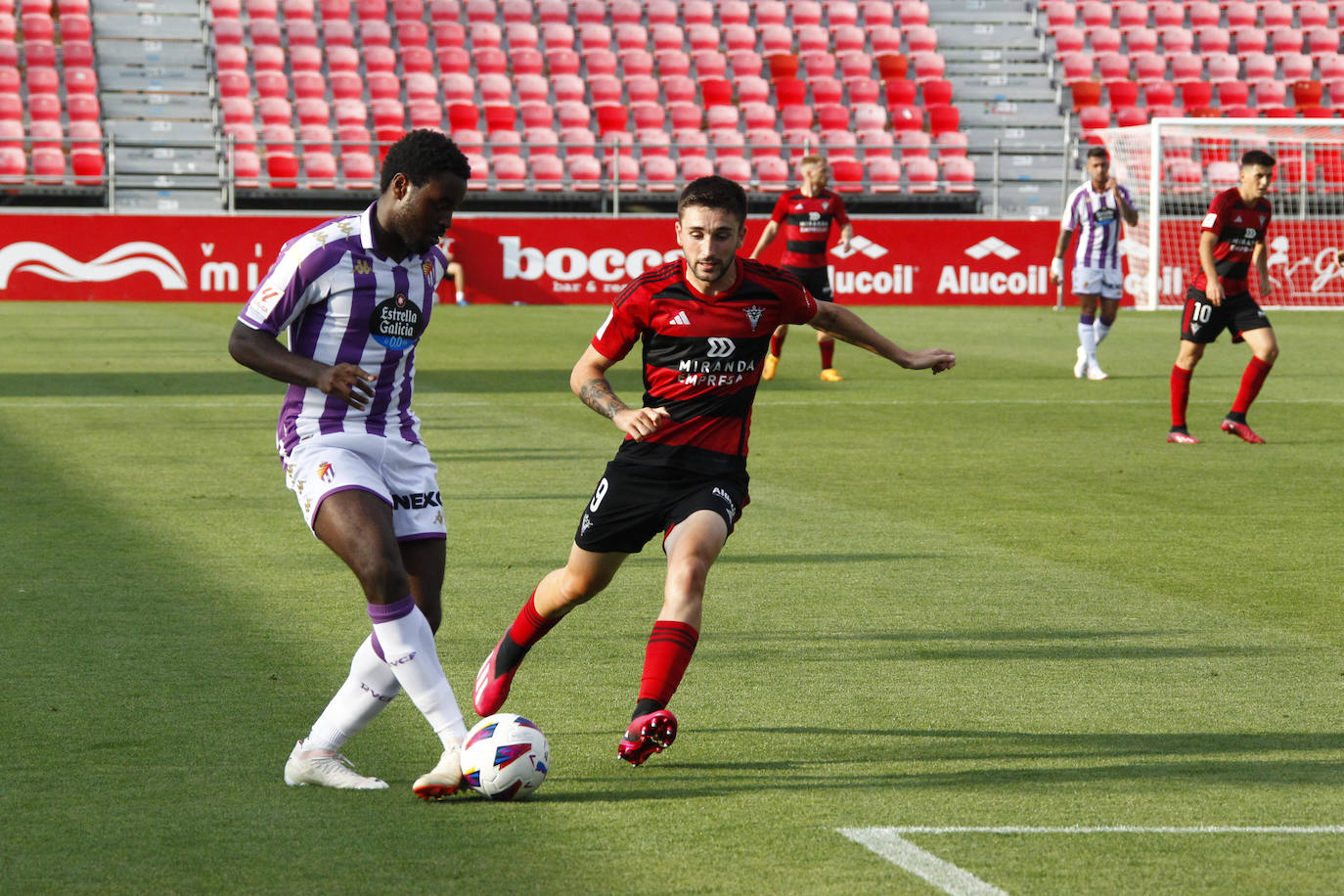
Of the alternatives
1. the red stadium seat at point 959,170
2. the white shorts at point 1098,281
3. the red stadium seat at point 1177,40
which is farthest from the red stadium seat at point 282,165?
the red stadium seat at point 1177,40

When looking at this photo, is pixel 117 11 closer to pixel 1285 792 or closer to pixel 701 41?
pixel 701 41

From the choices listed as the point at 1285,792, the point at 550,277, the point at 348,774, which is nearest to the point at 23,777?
the point at 348,774

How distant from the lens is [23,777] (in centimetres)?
491

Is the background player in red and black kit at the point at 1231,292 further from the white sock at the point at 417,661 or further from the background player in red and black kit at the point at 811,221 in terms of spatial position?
the white sock at the point at 417,661

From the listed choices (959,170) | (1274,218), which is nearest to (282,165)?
(959,170)

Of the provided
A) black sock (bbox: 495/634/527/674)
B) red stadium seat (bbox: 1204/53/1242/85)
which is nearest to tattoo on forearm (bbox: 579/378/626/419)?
black sock (bbox: 495/634/527/674)

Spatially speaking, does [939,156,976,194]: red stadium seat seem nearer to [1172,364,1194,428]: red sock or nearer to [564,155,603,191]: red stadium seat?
[564,155,603,191]: red stadium seat

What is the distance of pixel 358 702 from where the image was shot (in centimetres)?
488

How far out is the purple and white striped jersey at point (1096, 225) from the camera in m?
19.4

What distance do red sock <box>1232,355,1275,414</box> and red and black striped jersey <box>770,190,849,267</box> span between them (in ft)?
16.8

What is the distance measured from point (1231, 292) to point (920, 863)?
10062 mm

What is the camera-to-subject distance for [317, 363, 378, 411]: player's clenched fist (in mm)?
4715

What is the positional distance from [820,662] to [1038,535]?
316 centimetres

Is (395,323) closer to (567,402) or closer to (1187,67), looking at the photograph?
(567,402)
